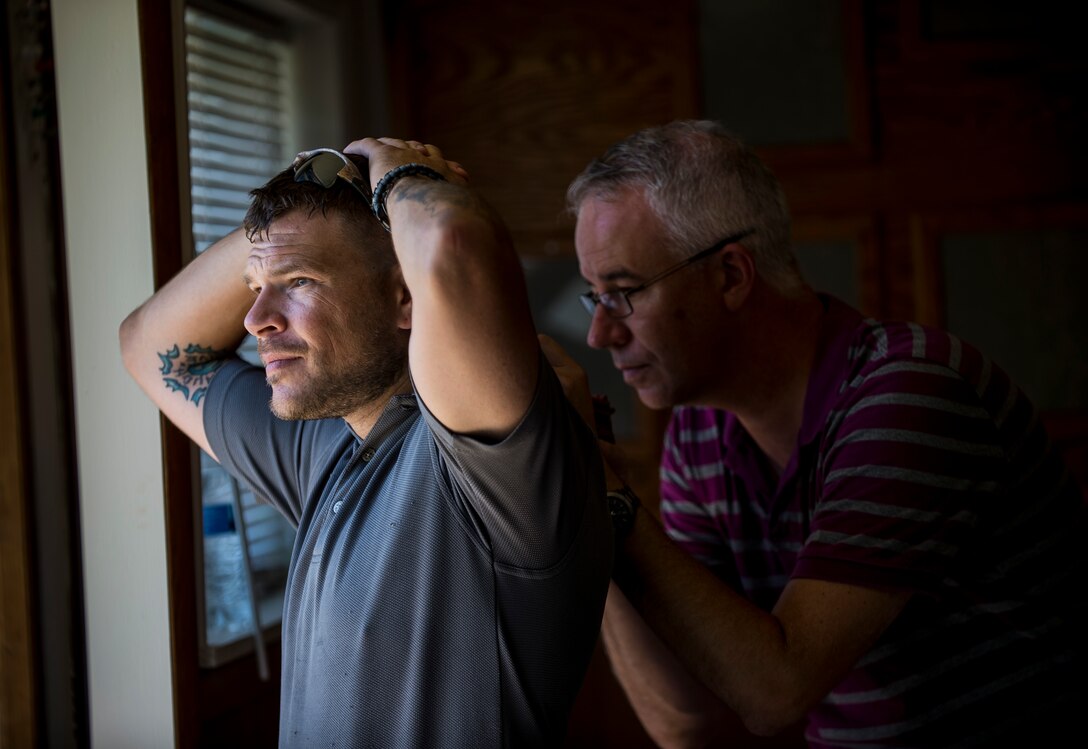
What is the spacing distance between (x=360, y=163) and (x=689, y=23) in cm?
155

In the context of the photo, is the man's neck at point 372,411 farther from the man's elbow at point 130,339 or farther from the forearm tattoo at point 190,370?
the man's elbow at point 130,339

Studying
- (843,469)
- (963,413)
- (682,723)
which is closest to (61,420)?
(682,723)

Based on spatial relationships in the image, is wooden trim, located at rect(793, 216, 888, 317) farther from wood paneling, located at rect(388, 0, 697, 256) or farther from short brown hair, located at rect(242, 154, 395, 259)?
short brown hair, located at rect(242, 154, 395, 259)

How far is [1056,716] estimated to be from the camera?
1.37m

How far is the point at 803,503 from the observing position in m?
1.45

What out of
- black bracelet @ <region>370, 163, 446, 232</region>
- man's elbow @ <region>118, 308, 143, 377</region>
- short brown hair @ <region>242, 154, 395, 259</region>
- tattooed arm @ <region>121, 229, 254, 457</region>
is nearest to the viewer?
black bracelet @ <region>370, 163, 446, 232</region>

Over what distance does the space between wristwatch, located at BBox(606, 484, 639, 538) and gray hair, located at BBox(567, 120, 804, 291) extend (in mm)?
465

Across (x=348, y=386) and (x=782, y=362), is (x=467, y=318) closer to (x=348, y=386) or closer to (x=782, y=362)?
(x=348, y=386)

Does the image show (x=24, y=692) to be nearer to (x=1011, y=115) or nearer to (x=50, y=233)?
(x=50, y=233)

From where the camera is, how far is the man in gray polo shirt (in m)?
0.87

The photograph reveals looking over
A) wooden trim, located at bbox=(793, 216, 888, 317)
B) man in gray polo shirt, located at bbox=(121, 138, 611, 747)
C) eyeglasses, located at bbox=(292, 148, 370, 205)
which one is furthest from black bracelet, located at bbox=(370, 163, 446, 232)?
wooden trim, located at bbox=(793, 216, 888, 317)

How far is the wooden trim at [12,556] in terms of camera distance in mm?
1641

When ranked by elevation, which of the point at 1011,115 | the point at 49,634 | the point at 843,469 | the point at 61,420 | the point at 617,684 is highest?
the point at 1011,115

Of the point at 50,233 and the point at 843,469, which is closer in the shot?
the point at 843,469
